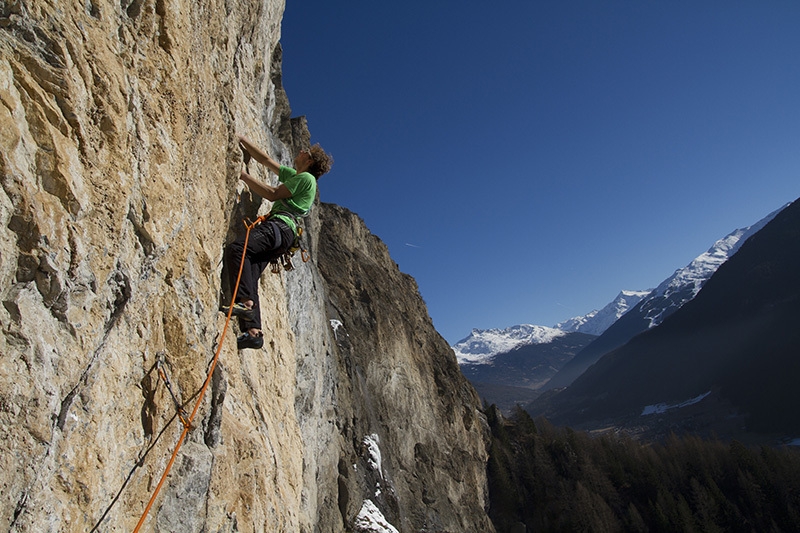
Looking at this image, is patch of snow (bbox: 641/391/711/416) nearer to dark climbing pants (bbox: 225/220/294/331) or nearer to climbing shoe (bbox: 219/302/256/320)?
dark climbing pants (bbox: 225/220/294/331)

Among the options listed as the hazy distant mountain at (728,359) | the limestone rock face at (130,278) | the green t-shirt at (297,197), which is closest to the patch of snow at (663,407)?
the hazy distant mountain at (728,359)

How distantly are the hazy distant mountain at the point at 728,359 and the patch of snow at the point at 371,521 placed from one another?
115672 mm

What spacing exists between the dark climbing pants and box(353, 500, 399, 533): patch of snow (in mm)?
20556

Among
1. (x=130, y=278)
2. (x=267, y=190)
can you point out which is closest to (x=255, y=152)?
(x=267, y=190)

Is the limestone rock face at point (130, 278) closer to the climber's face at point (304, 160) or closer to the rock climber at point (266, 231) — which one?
the rock climber at point (266, 231)

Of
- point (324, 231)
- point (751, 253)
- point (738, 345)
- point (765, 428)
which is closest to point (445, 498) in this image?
point (324, 231)

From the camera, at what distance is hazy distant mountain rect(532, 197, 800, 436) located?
114 m

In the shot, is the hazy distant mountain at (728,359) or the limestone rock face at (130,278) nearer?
the limestone rock face at (130,278)

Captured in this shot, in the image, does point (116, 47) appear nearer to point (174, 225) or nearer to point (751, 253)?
point (174, 225)

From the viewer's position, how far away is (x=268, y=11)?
779cm

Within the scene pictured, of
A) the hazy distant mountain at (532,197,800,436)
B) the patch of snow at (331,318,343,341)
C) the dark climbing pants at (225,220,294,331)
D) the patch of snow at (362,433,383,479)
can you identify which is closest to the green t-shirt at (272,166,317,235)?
the dark climbing pants at (225,220,294,331)

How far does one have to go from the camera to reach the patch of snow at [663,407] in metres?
141

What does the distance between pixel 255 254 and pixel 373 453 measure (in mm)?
24260

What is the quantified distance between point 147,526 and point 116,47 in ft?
11.2
